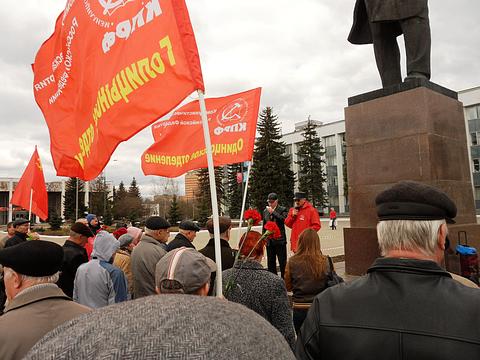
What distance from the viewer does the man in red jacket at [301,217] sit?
7.47 m

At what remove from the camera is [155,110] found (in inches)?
120

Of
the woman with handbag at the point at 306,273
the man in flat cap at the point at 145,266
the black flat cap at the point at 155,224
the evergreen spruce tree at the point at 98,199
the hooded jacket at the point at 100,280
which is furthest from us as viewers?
the evergreen spruce tree at the point at 98,199

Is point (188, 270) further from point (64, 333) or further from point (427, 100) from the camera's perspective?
point (427, 100)

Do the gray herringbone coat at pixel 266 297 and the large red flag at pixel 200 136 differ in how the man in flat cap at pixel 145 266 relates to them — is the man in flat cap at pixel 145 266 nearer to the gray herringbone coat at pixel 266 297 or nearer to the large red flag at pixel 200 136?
the gray herringbone coat at pixel 266 297

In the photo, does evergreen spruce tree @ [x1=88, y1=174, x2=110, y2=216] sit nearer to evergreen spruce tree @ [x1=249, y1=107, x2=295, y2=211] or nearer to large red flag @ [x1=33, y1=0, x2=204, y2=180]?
evergreen spruce tree @ [x1=249, y1=107, x2=295, y2=211]

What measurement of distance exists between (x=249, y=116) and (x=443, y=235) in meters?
5.89

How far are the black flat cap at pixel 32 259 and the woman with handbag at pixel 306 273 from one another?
2265 millimetres

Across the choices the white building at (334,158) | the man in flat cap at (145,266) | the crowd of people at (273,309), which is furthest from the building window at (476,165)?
the man in flat cap at (145,266)

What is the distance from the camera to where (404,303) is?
1.50 meters

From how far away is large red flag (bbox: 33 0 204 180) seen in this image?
2.98 m

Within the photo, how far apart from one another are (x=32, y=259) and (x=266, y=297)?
5.55ft

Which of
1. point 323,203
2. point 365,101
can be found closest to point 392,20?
point 365,101

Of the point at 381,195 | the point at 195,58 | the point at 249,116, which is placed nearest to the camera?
the point at 381,195

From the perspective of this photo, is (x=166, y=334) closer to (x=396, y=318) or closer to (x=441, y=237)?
(x=396, y=318)
